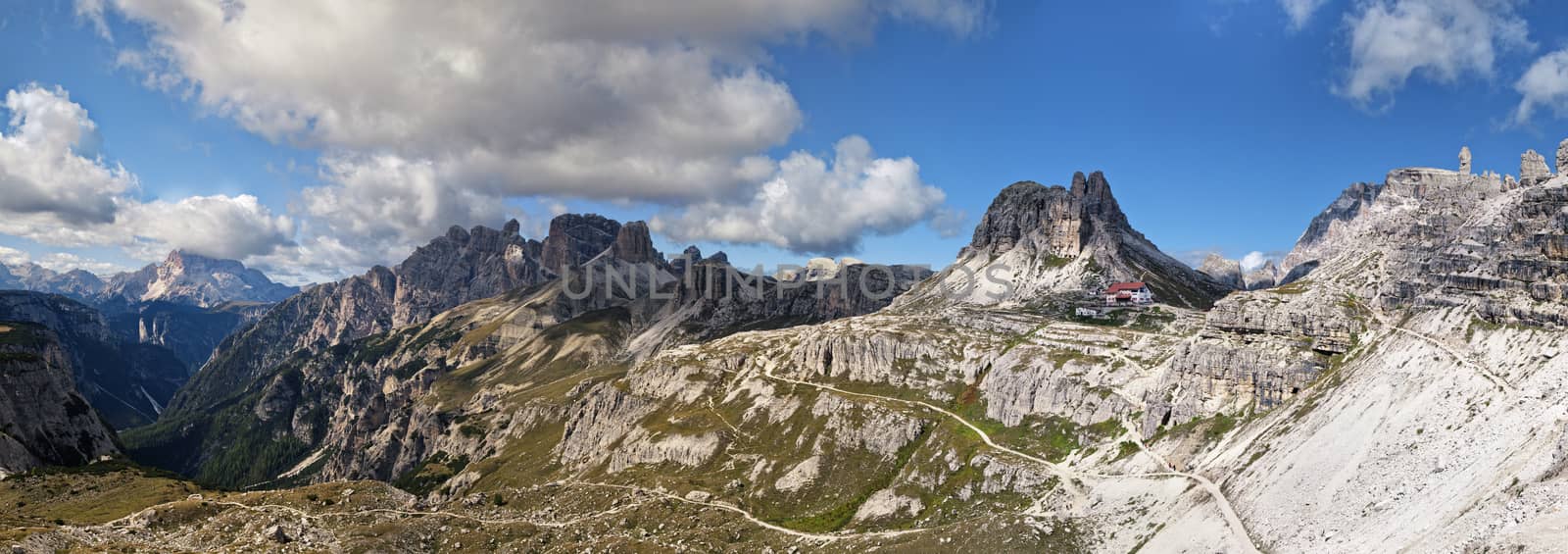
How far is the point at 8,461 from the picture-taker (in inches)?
7377

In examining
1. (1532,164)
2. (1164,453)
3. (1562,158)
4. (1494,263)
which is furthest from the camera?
(1532,164)

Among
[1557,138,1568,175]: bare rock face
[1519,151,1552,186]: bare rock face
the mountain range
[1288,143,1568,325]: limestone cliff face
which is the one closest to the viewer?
the mountain range

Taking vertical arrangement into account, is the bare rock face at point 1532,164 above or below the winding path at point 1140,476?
above

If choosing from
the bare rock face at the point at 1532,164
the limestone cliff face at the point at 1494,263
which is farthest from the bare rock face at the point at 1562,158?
the bare rock face at the point at 1532,164

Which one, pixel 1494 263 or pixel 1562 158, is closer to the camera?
pixel 1494 263

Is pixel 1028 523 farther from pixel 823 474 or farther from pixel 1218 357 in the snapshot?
pixel 823 474

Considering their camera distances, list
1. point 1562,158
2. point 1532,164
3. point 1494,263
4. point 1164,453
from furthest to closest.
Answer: point 1532,164
point 1164,453
point 1562,158
point 1494,263

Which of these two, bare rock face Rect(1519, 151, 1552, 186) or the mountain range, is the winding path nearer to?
the mountain range

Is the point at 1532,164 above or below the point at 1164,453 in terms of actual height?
above

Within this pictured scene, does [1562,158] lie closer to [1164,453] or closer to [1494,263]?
[1494,263]

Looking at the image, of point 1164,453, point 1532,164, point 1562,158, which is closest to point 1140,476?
point 1164,453

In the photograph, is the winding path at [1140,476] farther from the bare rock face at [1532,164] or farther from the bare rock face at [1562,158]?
the bare rock face at [1532,164]

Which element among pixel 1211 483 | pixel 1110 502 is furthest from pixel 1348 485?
pixel 1110 502

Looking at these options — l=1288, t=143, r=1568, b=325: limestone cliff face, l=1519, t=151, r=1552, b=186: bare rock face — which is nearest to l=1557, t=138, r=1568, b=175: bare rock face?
l=1288, t=143, r=1568, b=325: limestone cliff face
